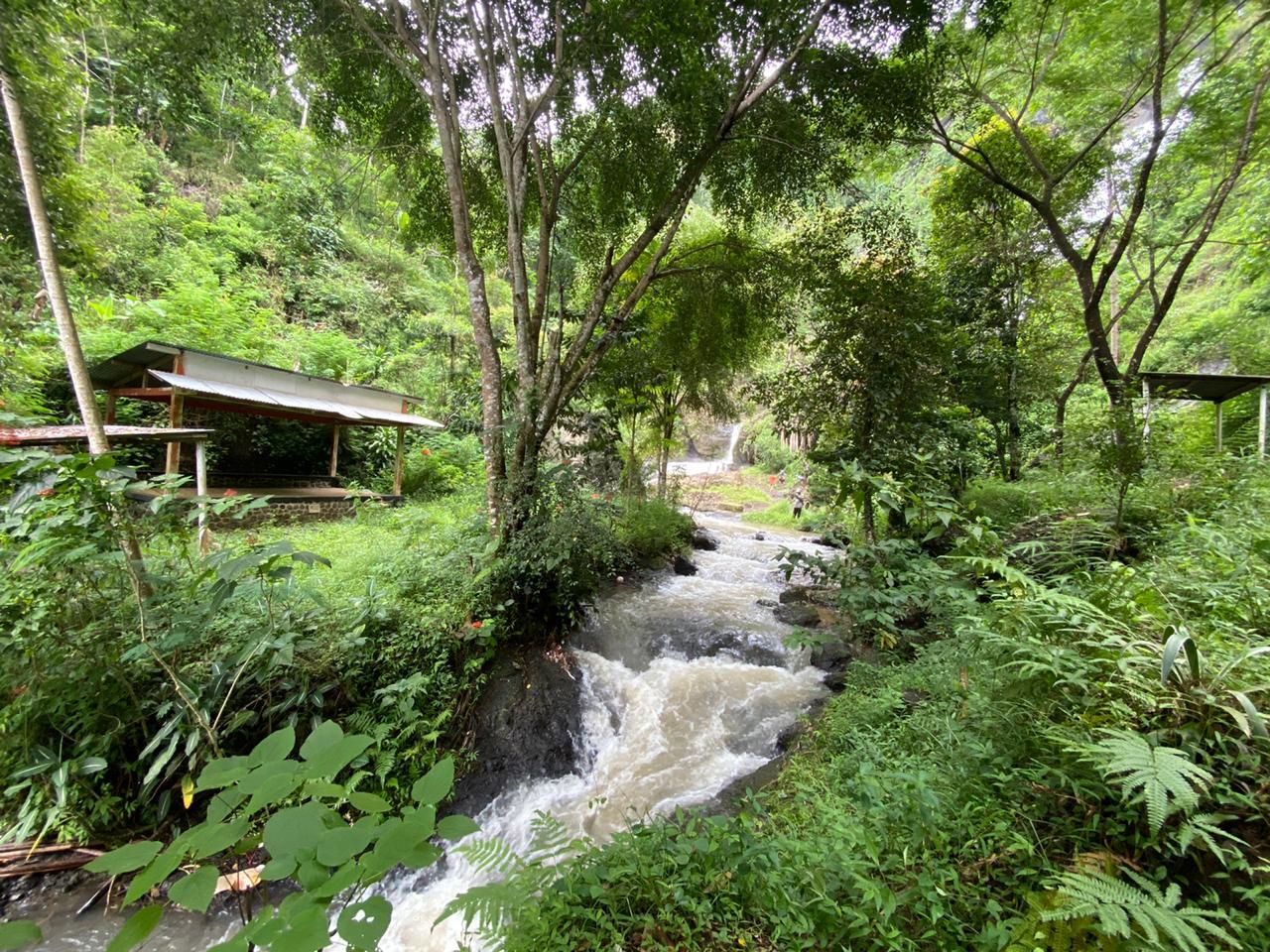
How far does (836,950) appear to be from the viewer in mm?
1555

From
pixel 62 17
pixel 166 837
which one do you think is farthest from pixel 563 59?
pixel 166 837

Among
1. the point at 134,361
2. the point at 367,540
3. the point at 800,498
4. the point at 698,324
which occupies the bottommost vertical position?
the point at 367,540

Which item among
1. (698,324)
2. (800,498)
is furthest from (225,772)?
(800,498)

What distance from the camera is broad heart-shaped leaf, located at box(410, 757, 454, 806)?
1.03 meters

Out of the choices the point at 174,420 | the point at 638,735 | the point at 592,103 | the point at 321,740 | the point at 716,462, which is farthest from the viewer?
the point at 716,462

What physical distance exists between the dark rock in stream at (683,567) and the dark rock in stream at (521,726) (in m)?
4.02

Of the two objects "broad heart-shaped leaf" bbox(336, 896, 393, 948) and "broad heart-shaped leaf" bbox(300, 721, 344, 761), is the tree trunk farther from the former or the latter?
"broad heart-shaped leaf" bbox(336, 896, 393, 948)

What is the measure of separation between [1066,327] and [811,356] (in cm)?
710

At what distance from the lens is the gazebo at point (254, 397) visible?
6.72 meters

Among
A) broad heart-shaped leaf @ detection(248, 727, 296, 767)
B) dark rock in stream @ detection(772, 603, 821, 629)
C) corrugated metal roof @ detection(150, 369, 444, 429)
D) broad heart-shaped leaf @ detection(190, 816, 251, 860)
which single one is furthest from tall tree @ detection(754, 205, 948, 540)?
corrugated metal roof @ detection(150, 369, 444, 429)

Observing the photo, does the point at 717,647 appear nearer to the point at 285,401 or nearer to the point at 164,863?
the point at 164,863

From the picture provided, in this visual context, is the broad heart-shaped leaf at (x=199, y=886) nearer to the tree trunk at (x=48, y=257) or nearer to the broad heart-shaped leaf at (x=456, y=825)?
the broad heart-shaped leaf at (x=456, y=825)

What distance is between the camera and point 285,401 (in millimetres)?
7934

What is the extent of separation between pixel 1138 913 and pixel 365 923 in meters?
1.89
